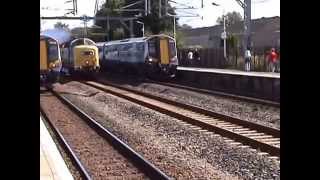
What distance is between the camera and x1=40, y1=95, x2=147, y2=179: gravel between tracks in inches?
330

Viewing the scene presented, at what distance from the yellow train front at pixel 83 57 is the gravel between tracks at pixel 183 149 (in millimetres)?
16425

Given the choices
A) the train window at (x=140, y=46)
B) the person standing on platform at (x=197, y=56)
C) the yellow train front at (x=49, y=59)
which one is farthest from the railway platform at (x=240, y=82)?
the person standing on platform at (x=197, y=56)

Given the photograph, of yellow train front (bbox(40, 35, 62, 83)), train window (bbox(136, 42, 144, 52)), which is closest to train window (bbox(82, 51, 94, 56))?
train window (bbox(136, 42, 144, 52))

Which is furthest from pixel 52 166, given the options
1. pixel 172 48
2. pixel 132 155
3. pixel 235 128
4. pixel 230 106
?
pixel 172 48

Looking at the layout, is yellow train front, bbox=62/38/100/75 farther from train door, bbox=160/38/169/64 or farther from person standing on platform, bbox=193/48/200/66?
person standing on platform, bbox=193/48/200/66

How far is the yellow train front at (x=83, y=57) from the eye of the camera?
33500 mm

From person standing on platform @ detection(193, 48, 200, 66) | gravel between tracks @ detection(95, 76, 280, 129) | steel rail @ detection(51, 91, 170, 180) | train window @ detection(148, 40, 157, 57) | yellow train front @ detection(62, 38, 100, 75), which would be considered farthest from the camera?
person standing on platform @ detection(193, 48, 200, 66)

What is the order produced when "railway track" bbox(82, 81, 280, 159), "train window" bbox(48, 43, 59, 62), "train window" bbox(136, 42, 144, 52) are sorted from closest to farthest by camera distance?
"railway track" bbox(82, 81, 280, 159) → "train window" bbox(48, 43, 59, 62) → "train window" bbox(136, 42, 144, 52)

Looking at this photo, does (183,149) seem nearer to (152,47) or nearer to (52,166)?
(52,166)

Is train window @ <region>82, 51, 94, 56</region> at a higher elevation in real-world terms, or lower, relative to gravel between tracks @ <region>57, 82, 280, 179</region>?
higher

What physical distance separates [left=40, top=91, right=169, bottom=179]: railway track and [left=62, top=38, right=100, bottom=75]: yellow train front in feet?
59.0
